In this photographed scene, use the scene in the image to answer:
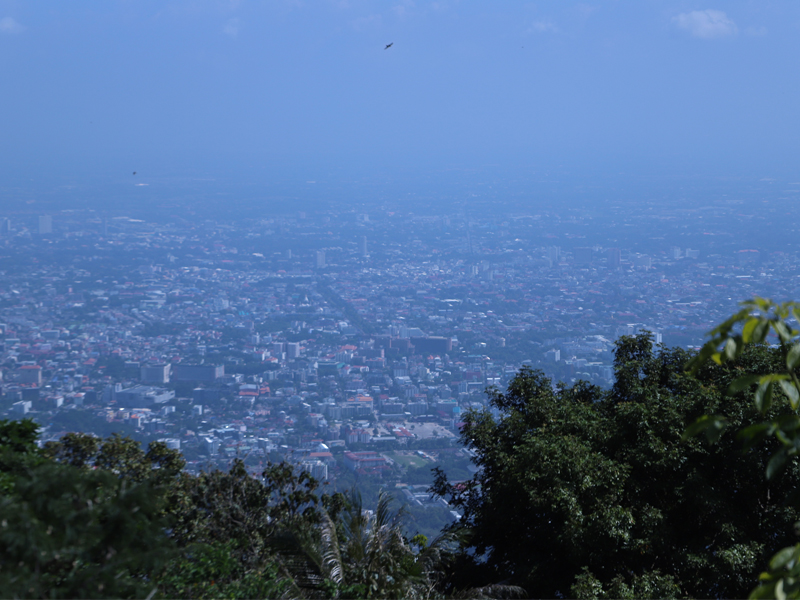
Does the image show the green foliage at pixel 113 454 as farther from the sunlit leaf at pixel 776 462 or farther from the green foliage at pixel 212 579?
the sunlit leaf at pixel 776 462

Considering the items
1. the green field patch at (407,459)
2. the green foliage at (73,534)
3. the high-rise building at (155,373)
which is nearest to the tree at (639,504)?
the green foliage at (73,534)

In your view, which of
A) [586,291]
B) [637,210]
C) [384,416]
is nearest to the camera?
[384,416]

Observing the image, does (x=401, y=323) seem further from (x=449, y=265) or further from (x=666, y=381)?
(x=666, y=381)

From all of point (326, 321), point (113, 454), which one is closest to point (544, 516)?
point (113, 454)

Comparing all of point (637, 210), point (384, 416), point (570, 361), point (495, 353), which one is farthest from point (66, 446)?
point (637, 210)

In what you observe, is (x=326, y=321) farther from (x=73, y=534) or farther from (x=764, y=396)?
(x=764, y=396)
